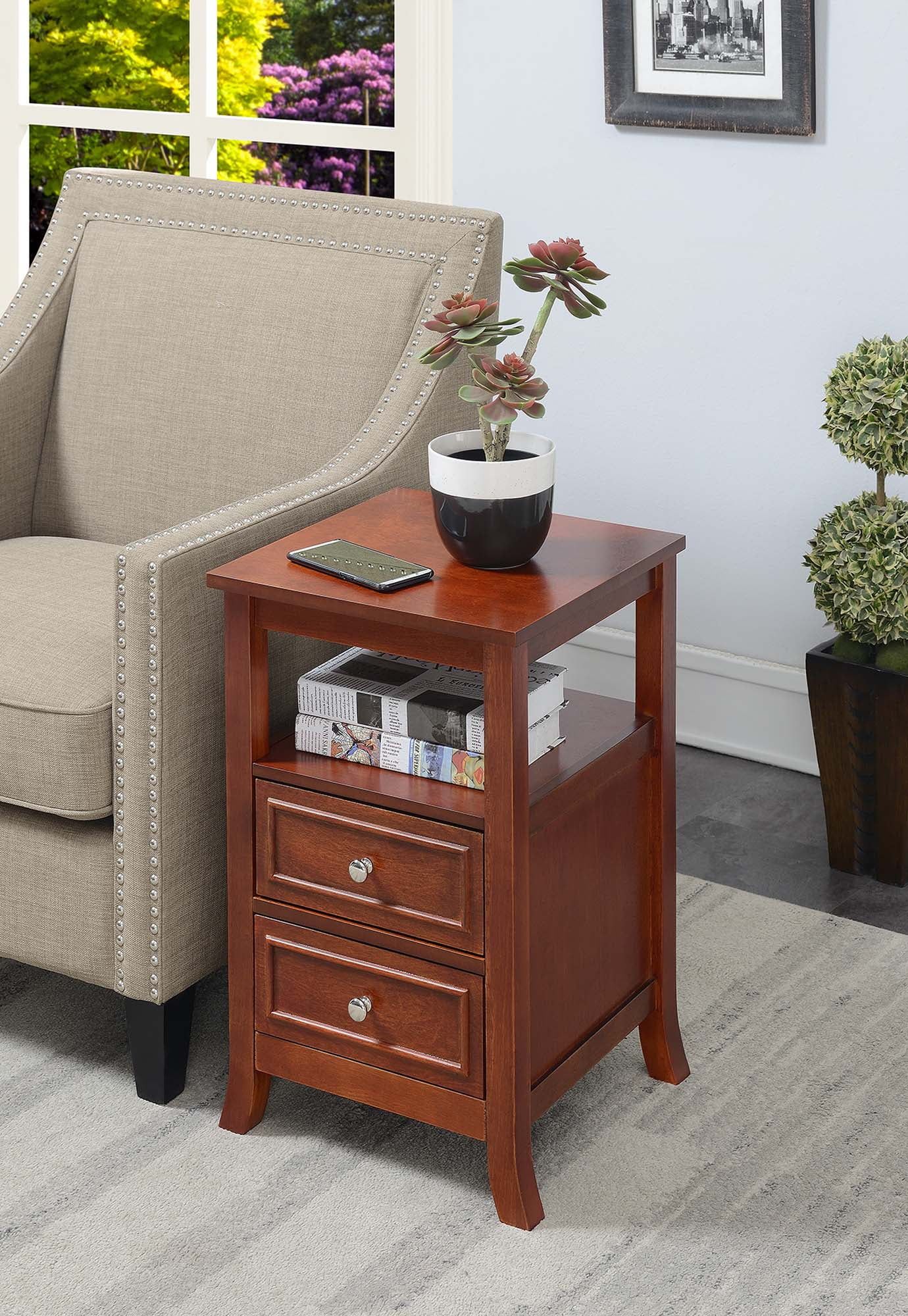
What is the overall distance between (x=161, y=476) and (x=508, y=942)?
0.99m

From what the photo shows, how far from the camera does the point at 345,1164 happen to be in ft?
5.82

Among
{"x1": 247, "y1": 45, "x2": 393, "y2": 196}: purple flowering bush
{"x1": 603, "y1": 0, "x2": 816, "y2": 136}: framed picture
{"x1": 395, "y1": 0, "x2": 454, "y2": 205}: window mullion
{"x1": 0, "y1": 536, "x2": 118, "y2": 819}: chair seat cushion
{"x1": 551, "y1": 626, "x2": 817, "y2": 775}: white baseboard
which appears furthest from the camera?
{"x1": 247, "y1": 45, "x2": 393, "y2": 196}: purple flowering bush

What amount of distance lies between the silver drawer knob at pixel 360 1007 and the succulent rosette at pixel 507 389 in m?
0.63

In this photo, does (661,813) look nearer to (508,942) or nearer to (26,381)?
(508,942)

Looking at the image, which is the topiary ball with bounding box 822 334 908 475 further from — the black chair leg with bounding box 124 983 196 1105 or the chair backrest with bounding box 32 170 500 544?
the black chair leg with bounding box 124 983 196 1105

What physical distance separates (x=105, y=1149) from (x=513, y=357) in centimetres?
100

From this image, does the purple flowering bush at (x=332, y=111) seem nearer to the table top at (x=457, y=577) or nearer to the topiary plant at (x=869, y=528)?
the topiary plant at (x=869, y=528)

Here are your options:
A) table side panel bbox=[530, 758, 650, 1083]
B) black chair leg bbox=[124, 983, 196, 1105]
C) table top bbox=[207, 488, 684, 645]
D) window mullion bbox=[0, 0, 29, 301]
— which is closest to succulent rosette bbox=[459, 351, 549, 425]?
table top bbox=[207, 488, 684, 645]

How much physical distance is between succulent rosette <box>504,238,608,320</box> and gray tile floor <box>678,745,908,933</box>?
1.14m

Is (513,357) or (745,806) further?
(745,806)

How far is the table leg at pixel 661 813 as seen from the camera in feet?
5.93

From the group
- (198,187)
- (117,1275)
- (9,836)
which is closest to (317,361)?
(198,187)

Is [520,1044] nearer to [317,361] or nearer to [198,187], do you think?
Answer: [317,361]

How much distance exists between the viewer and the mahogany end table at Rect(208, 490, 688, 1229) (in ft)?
5.20
